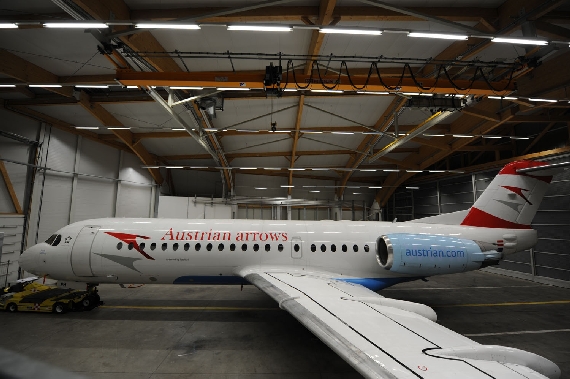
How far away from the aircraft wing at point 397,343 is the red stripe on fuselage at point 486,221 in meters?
5.49

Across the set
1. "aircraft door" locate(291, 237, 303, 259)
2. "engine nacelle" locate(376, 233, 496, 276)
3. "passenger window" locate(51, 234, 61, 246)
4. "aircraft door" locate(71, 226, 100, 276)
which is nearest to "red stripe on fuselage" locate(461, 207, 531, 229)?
"engine nacelle" locate(376, 233, 496, 276)

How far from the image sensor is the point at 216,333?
22.1ft

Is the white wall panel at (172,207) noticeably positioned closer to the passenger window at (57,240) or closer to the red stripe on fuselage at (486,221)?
the passenger window at (57,240)

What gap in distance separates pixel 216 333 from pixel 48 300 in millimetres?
5642

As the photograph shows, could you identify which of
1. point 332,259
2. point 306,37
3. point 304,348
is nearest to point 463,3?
point 306,37

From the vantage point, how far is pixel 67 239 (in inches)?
323

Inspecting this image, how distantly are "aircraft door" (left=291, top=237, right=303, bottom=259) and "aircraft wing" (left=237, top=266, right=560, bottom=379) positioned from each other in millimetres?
2458

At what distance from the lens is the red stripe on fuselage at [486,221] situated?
8.54m

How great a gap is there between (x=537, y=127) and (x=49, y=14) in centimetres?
2168

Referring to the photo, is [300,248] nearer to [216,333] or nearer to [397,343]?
[216,333]

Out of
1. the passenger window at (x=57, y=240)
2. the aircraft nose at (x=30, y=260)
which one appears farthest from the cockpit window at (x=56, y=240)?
the aircraft nose at (x=30, y=260)

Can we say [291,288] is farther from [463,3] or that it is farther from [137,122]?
[137,122]

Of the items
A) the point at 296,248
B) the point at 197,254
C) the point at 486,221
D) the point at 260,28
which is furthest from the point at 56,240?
the point at 486,221

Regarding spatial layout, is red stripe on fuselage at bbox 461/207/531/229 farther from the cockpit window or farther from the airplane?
the cockpit window
